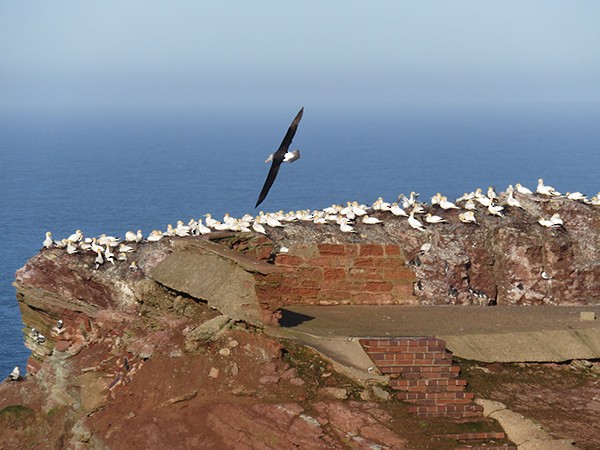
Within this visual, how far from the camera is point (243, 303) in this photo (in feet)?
50.9

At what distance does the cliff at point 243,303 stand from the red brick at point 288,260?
1.5 inches

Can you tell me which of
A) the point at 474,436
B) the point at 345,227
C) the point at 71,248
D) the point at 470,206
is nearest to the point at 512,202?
the point at 470,206

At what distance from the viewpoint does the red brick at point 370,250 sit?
63.7 ft

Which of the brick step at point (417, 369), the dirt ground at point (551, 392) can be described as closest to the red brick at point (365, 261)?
the dirt ground at point (551, 392)

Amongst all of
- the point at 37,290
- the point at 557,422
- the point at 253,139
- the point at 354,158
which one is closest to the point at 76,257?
the point at 37,290

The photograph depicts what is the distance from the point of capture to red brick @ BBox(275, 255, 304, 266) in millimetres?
19094

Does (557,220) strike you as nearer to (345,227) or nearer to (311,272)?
(345,227)

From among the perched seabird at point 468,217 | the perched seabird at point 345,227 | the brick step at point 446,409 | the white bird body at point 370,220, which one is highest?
the perched seabird at point 468,217

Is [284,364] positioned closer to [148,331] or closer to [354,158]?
[148,331]

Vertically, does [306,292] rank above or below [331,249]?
below

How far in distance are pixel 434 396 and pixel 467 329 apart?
2.63 metres

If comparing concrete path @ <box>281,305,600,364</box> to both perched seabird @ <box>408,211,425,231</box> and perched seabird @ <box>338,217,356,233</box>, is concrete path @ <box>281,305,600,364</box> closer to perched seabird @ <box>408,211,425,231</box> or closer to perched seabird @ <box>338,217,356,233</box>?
perched seabird @ <box>338,217,356,233</box>

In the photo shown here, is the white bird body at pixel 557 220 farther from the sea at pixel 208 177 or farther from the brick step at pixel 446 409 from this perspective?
the sea at pixel 208 177

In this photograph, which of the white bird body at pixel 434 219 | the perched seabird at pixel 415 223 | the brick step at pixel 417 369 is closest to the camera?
the brick step at pixel 417 369
